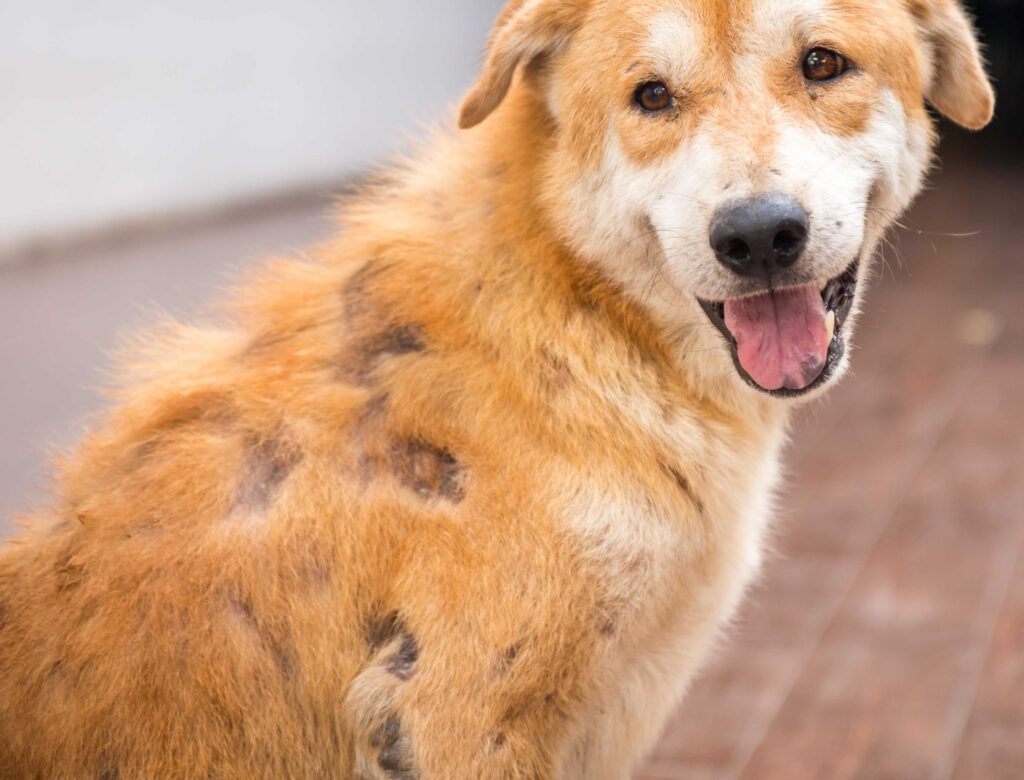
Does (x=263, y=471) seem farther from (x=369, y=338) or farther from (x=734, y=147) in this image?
(x=734, y=147)

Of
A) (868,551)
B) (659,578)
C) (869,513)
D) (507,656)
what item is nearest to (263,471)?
(507,656)

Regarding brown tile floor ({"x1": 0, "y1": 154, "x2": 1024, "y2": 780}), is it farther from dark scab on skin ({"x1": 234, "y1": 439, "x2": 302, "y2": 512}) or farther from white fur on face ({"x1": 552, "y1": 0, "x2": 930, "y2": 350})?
white fur on face ({"x1": 552, "y1": 0, "x2": 930, "y2": 350})

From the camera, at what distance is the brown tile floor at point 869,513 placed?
2760 mm

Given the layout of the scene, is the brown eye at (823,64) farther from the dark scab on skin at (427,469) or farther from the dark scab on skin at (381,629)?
the dark scab on skin at (381,629)

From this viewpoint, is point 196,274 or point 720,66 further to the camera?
point 196,274

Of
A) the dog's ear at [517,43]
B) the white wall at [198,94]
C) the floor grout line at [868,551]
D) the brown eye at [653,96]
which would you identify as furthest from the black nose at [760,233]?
the white wall at [198,94]

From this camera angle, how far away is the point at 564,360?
182 cm

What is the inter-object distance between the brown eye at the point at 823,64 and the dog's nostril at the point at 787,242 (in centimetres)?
28

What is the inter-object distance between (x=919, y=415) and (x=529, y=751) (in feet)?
10.5

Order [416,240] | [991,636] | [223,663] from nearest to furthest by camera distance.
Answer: [223,663]
[416,240]
[991,636]

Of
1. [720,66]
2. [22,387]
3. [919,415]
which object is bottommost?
[919,415]

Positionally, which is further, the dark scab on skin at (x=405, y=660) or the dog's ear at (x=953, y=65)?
the dog's ear at (x=953, y=65)

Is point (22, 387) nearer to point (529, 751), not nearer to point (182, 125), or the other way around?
point (182, 125)

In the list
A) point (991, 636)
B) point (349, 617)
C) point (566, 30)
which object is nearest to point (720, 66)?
point (566, 30)
